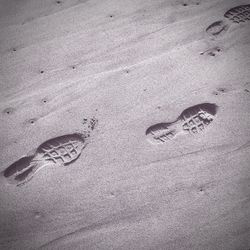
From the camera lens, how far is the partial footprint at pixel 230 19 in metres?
1.87

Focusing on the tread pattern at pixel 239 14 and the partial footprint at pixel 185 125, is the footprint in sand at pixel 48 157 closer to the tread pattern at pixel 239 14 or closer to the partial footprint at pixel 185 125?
the partial footprint at pixel 185 125

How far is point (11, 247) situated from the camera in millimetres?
1331

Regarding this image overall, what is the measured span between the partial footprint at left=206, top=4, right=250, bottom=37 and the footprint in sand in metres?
1.23

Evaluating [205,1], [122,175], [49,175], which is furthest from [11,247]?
[205,1]

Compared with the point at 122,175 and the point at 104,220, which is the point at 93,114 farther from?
the point at 104,220

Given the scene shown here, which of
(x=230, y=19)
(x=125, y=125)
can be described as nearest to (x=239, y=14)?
(x=230, y=19)

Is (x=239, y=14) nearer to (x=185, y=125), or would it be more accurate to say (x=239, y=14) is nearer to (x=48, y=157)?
(x=185, y=125)

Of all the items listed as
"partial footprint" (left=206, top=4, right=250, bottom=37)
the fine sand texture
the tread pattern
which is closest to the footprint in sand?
the fine sand texture

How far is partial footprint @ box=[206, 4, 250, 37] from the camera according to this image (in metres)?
1.87

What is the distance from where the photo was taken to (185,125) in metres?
1.57

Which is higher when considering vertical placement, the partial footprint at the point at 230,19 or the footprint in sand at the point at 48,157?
the partial footprint at the point at 230,19

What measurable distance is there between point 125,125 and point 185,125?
0.38 meters

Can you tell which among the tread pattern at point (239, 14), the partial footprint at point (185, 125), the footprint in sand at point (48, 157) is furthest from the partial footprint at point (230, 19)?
the footprint in sand at point (48, 157)

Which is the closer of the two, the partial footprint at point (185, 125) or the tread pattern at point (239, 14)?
the partial footprint at point (185, 125)
